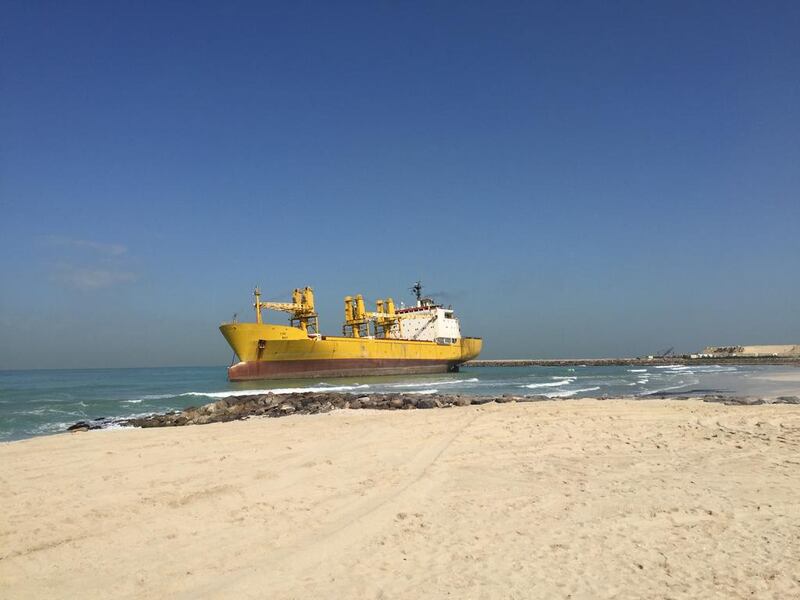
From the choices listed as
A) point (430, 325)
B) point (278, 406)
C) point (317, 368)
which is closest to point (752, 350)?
point (430, 325)

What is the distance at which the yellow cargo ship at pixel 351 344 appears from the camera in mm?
39406

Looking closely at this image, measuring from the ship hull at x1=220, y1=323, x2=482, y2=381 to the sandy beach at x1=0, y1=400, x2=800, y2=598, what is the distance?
2983 cm

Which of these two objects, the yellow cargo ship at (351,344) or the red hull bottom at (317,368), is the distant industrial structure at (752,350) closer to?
the yellow cargo ship at (351,344)

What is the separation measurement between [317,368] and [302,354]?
1.98 m

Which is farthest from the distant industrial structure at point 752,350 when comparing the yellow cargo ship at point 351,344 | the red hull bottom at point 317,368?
the red hull bottom at point 317,368

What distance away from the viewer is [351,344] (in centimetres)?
4419

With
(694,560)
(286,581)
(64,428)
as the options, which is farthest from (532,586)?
(64,428)

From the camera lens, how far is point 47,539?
479 cm

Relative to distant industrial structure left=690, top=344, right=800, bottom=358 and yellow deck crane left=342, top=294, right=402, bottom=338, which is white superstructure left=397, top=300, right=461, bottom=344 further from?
distant industrial structure left=690, top=344, right=800, bottom=358

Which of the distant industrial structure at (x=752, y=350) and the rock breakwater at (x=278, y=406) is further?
the distant industrial structure at (x=752, y=350)

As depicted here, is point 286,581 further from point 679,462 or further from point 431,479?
point 679,462

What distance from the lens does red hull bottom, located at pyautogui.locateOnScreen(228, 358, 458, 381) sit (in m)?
39.5

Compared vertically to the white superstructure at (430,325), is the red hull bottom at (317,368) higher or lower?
lower

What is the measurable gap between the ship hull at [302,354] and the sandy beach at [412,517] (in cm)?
2983
